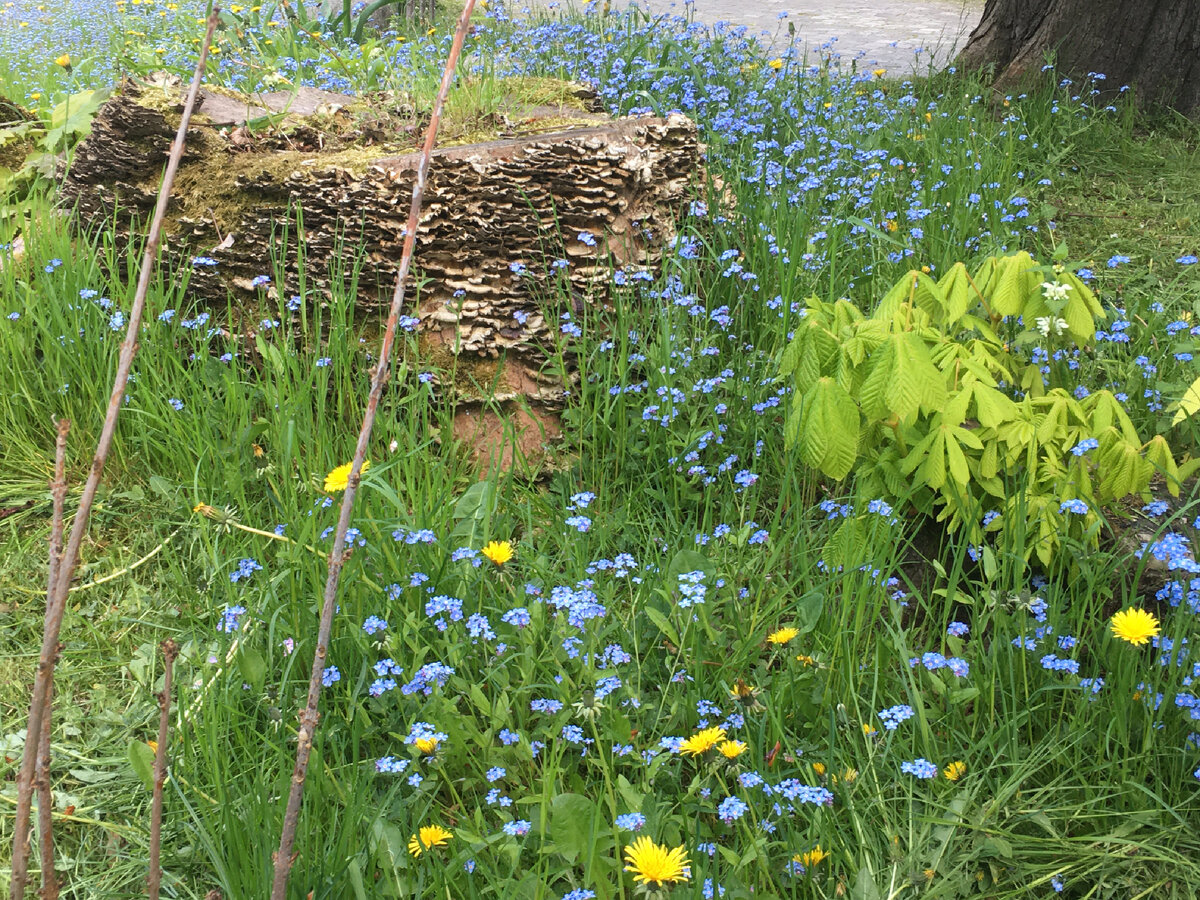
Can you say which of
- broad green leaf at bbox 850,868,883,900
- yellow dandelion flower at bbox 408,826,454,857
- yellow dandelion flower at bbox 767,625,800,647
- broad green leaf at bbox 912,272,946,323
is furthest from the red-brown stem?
broad green leaf at bbox 912,272,946,323

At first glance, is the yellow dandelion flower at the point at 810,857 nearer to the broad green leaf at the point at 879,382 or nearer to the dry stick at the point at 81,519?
the broad green leaf at the point at 879,382

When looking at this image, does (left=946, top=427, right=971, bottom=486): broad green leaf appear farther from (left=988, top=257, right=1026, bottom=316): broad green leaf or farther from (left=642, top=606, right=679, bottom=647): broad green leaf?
(left=642, top=606, right=679, bottom=647): broad green leaf

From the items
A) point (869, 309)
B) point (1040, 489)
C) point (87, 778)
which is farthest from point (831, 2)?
point (87, 778)

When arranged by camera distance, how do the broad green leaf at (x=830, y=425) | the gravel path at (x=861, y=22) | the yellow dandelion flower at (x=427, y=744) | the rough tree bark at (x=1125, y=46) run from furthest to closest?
the gravel path at (x=861, y=22) < the rough tree bark at (x=1125, y=46) < the broad green leaf at (x=830, y=425) < the yellow dandelion flower at (x=427, y=744)

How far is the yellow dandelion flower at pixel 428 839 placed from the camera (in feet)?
5.16

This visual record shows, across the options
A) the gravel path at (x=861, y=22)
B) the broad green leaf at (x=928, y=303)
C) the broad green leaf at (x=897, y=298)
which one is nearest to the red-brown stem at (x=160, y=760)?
the broad green leaf at (x=897, y=298)

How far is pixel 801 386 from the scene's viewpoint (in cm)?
230

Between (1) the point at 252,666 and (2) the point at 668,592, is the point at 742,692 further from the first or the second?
(1) the point at 252,666

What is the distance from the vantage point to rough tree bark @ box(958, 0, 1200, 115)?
5.07 metres

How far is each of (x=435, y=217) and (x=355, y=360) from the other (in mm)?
500

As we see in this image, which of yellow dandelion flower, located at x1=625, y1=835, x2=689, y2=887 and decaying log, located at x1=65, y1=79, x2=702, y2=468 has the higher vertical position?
decaying log, located at x1=65, y1=79, x2=702, y2=468

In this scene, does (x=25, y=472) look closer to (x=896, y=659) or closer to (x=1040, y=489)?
(x=896, y=659)

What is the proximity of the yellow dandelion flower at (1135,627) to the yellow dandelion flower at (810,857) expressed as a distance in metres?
0.68

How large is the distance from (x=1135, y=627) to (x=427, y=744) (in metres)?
1.28
